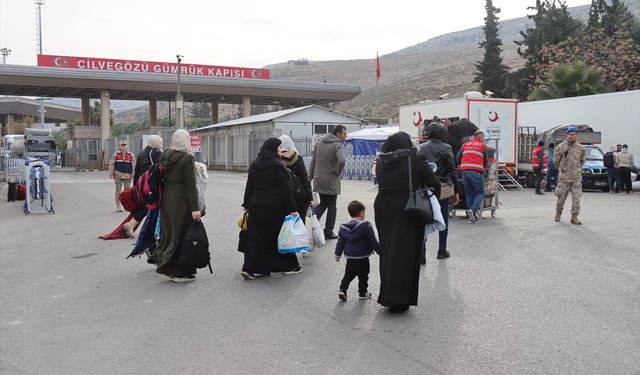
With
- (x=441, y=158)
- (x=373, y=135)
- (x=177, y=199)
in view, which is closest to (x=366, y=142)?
(x=373, y=135)

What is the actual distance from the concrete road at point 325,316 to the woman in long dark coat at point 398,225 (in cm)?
27

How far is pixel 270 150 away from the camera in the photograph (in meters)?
7.73

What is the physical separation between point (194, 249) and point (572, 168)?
7.95 meters

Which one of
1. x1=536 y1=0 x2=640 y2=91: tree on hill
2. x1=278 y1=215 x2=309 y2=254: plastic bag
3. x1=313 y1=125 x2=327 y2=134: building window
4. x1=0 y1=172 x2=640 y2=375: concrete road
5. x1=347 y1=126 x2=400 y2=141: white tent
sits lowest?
x1=0 y1=172 x2=640 y2=375: concrete road

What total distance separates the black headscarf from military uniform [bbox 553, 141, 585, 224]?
22.4 feet

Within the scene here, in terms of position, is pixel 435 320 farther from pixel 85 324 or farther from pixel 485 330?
pixel 85 324

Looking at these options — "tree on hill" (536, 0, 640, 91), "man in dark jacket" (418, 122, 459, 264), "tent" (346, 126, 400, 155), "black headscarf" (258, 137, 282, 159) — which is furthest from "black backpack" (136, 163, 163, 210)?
"tree on hill" (536, 0, 640, 91)

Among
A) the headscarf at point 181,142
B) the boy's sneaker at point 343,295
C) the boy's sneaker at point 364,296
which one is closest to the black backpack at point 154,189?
the headscarf at point 181,142

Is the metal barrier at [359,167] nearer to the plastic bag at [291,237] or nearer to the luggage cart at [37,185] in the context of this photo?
the luggage cart at [37,185]

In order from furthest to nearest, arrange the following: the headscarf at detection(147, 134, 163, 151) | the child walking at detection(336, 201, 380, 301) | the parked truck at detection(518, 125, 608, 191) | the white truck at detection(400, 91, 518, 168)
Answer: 1. the parked truck at detection(518, 125, 608, 191)
2. the white truck at detection(400, 91, 518, 168)
3. the headscarf at detection(147, 134, 163, 151)
4. the child walking at detection(336, 201, 380, 301)

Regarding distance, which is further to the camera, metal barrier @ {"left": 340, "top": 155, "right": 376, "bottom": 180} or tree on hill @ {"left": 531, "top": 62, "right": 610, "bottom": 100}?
tree on hill @ {"left": 531, "top": 62, "right": 610, "bottom": 100}

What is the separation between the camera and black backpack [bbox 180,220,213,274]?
742cm

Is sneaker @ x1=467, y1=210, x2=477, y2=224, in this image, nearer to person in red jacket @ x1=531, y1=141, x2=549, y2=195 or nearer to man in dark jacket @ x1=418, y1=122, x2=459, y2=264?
man in dark jacket @ x1=418, y1=122, x2=459, y2=264

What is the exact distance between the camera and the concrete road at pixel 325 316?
4.85 meters
